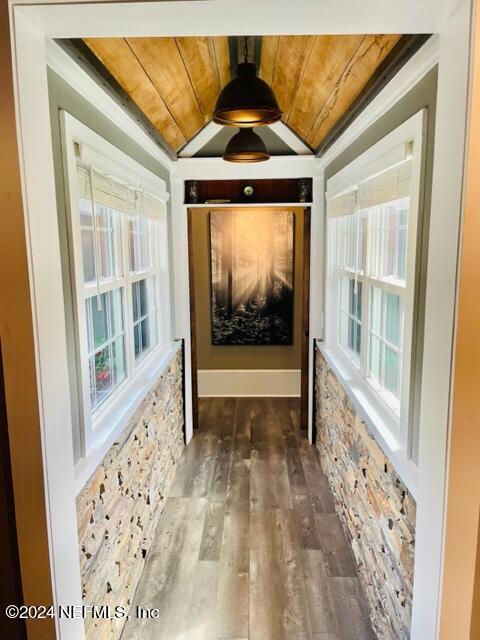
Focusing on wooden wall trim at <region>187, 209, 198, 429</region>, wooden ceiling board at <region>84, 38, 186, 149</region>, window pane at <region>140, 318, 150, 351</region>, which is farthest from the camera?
wooden wall trim at <region>187, 209, 198, 429</region>

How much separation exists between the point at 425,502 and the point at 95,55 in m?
2.02

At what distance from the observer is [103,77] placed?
1938mm

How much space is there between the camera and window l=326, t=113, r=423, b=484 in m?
1.81

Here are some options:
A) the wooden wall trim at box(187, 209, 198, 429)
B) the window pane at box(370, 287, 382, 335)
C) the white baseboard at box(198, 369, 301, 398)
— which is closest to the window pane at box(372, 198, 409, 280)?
the window pane at box(370, 287, 382, 335)

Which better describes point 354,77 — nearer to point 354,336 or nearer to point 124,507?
point 354,336

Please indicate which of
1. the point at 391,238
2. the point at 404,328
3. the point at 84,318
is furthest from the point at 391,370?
the point at 84,318

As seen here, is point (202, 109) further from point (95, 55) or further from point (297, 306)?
point (297, 306)

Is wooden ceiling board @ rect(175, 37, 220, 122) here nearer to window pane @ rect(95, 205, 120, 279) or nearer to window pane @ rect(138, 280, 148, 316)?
window pane @ rect(95, 205, 120, 279)

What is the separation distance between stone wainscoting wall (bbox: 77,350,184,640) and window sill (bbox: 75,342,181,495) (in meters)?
0.06

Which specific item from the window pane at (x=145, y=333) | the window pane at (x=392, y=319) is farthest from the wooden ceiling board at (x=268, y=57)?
the window pane at (x=145, y=333)

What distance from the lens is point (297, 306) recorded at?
5.39 m

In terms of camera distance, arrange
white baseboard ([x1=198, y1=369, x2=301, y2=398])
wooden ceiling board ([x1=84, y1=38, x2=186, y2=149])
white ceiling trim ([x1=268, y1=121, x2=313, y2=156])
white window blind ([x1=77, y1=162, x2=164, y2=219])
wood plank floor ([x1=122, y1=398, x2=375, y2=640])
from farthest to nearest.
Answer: white baseboard ([x1=198, y1=369, x2=301, y2=398])
white ceiling trim ([x1=268, y1=121, x2=313, y2=156])
wood plank floor ([x1=122, y1=398, x2=375, y2=640])
white window blind ([x1=77, y1=162, x2=164, y2=219])
wooden ceiling board ([x1=84, y1=38, x2=186, y2=149])

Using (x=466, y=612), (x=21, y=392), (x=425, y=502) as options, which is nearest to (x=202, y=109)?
(x=21, y=392)

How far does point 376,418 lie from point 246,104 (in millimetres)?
1597
